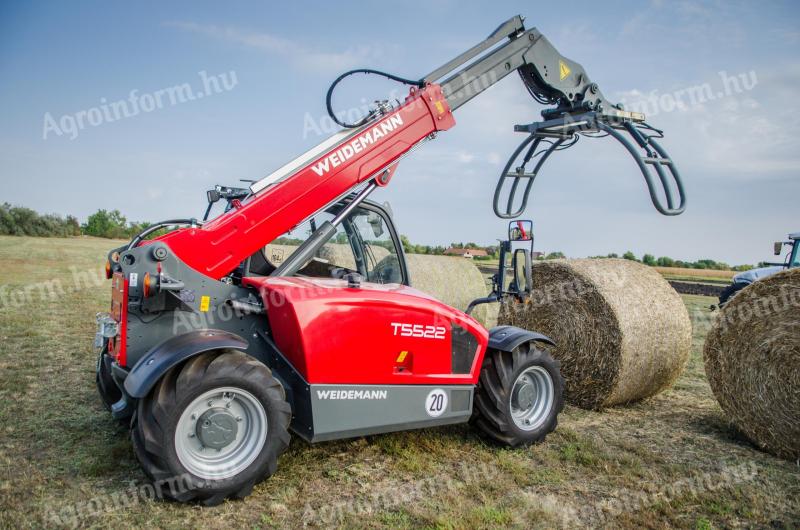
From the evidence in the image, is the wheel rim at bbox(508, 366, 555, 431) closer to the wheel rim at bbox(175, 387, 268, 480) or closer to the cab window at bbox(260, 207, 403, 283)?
the cab window at bbox(260, 207, 403, 283)

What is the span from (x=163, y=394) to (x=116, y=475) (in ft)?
3.29

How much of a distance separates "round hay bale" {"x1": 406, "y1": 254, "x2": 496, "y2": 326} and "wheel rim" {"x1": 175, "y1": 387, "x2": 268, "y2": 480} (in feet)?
23.0

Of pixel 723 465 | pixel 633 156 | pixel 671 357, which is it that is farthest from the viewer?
pixel 671 357

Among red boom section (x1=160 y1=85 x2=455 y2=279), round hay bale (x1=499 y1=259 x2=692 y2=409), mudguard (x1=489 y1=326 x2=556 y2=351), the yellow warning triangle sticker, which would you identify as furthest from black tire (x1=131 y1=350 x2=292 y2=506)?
the yellow warning triangle sticker

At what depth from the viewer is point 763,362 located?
5.46 m

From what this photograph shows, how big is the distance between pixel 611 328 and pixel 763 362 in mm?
1395

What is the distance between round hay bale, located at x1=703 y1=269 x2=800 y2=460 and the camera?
17.2 ft

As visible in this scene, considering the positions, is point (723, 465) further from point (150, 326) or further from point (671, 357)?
point (150, 326)

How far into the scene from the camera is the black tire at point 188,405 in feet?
12.4


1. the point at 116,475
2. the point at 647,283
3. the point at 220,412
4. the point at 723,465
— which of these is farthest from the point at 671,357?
the point at 116,475

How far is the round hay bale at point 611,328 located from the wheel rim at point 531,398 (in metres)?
1.20

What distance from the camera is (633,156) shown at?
570 centimetres

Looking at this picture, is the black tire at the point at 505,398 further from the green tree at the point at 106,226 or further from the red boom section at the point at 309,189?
the green tree at the point at 106,226

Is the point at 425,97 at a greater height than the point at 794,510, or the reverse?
the point at 425,97
